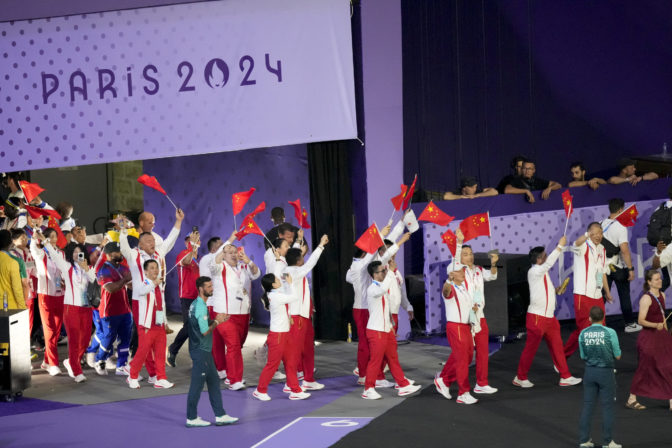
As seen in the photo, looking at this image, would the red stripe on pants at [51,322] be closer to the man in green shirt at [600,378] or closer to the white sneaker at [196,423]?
the white sneaker at [196,423]

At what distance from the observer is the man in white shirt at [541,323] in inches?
481

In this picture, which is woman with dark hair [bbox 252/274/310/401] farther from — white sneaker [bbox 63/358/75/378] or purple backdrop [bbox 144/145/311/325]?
purple backdrop [bbox 144/145/311/325]

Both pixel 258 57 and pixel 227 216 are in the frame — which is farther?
pixel 227 216

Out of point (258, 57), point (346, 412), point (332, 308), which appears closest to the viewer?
point (346, 412)

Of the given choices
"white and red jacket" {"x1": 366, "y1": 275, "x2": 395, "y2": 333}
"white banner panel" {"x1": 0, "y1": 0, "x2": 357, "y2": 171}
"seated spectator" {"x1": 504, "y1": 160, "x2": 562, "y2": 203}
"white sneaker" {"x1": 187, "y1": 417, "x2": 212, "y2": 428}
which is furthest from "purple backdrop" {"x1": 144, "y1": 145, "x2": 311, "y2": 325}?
"white sneaker" {"x1": 187, "y1": 417, "x2": 212, "y2": 428}

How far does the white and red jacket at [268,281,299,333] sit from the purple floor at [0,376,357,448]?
84cm

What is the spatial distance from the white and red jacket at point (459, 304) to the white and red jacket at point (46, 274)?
5132 millimetres

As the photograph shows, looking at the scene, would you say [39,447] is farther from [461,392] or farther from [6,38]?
[6,38]

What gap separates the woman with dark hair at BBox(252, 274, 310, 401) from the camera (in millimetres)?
11780

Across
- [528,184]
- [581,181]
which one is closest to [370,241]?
[528,184]

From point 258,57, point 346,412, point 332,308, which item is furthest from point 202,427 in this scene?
point 258,57

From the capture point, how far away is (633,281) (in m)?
15.7

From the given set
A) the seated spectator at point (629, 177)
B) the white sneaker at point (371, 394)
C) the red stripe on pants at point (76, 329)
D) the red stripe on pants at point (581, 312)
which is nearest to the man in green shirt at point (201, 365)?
the white sneaker at point (371, 394)

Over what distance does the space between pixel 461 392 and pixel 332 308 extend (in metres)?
3.73
